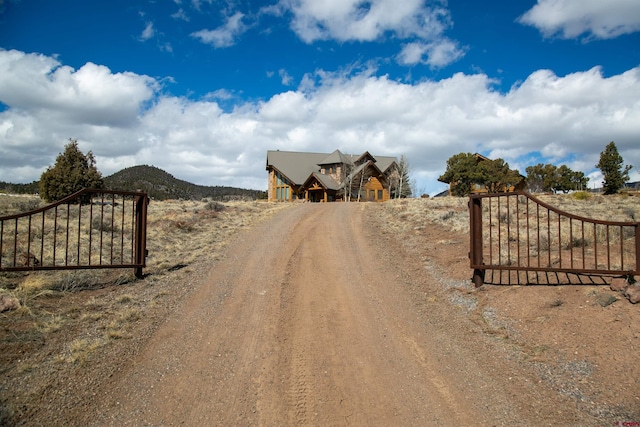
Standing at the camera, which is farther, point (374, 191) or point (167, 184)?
point (167, 184)

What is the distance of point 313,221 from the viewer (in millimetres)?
19062

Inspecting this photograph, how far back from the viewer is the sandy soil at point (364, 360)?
4789 mm

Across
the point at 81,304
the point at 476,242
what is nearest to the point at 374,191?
the point at 476,242

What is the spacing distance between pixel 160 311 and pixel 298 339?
298 centimetres

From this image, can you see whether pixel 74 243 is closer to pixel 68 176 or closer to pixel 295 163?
pixel 68 176

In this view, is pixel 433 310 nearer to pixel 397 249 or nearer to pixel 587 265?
pixel 587 265

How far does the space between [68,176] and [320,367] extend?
2603 cm

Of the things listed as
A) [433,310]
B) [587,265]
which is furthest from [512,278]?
[433,310]

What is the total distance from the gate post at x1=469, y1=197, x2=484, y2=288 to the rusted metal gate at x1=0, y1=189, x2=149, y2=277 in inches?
290

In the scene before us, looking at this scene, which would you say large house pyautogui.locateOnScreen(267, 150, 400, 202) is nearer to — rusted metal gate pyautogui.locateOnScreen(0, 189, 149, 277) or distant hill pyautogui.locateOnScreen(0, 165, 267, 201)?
distant hill pyautogui.locateOnScreen(0, 165, 267, 201)

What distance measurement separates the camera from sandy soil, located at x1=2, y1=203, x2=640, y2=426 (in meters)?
4.79

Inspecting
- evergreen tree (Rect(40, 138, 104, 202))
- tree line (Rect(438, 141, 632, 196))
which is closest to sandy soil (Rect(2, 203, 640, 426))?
evergreen tree (Rect(40, 138, 104, 202))

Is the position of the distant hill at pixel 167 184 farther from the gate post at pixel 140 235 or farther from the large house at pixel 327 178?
the gate post at pixel 140 235

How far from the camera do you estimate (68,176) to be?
25.8 meters
